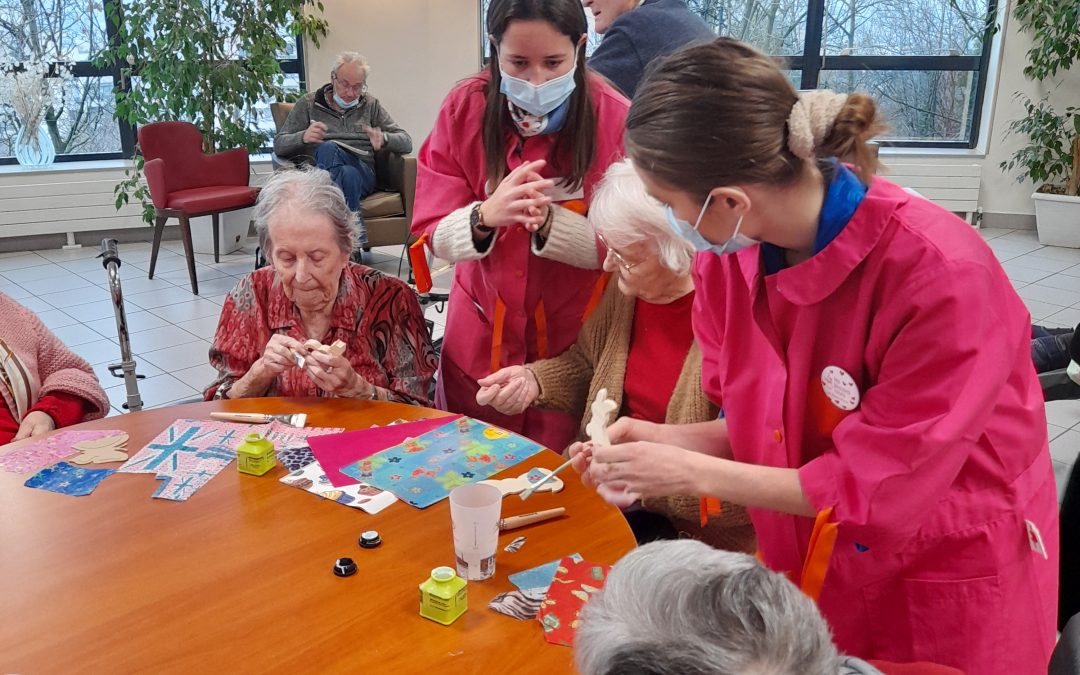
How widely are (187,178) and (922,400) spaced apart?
629 cm

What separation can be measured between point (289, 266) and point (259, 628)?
1185mm

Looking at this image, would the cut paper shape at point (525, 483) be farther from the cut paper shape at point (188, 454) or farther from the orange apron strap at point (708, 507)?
the cut paper shape at point (188, 454)

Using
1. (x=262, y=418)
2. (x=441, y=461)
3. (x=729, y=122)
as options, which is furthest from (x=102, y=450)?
(x=729, y=122)

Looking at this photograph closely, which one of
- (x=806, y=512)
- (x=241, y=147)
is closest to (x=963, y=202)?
(x=241, y=147)

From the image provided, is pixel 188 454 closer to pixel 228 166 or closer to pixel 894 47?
pixel 228 166

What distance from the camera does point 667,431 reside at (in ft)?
5.50

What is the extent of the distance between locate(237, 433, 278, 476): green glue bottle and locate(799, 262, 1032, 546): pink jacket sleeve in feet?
3.67

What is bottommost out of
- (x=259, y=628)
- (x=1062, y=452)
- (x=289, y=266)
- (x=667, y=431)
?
(x=1062, y=452)

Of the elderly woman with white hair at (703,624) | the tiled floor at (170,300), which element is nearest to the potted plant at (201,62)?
the tiled floor at (170,300)

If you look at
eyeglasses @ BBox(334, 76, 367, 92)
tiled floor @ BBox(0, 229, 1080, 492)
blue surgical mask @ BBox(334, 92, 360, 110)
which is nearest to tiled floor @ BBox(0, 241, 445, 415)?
tiled floor @ BBox(0, 229, 1080, 492)

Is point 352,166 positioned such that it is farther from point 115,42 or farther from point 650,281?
point 650,281

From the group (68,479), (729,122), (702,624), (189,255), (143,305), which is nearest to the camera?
(702,624)

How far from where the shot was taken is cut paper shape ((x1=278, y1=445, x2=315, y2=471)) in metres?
1.92

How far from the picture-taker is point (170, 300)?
19.1ft
